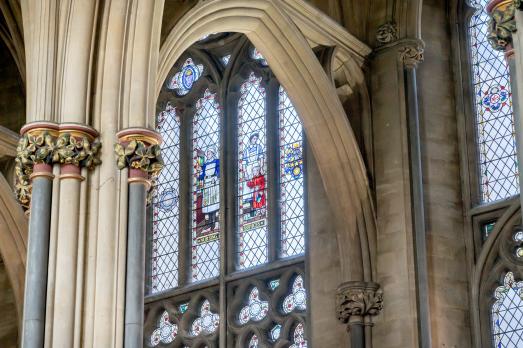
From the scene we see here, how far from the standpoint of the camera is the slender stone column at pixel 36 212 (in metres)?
11.9

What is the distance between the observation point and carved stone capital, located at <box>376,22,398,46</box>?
16.5 metres

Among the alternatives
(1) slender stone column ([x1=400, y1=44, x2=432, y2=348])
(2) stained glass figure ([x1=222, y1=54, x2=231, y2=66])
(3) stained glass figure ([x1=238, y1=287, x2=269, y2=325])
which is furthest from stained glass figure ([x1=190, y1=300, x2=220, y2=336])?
(1) slender stone column ([x1=400, y1=44, x2=432, y2=348])

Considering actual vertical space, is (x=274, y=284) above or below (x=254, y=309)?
above

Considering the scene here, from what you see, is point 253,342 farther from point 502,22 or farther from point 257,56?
point 502,22

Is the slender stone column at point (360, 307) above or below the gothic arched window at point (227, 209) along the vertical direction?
below

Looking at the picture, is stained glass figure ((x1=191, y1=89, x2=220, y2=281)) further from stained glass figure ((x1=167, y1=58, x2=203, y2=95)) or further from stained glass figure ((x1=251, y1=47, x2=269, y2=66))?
stained glass figure ((x1=251, y1=47, x2=269, y2=66))

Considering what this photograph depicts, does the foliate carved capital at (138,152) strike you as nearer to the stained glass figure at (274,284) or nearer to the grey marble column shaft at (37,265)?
the grey marble column shaft at (37,265)

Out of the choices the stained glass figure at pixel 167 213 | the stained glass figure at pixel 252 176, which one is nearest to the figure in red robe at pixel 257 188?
the stained glass figure at pixel 252 176

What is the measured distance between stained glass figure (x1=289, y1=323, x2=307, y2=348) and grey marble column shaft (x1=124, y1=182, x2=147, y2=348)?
5073mm

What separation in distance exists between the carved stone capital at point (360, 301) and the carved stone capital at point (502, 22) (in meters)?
6.17

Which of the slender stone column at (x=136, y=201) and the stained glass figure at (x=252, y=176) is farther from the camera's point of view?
the stained glass figure at (x=252, y=176)

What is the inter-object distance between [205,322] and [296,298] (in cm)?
144

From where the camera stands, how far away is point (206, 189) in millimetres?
18828

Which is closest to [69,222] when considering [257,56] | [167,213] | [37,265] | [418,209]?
[37,265]
